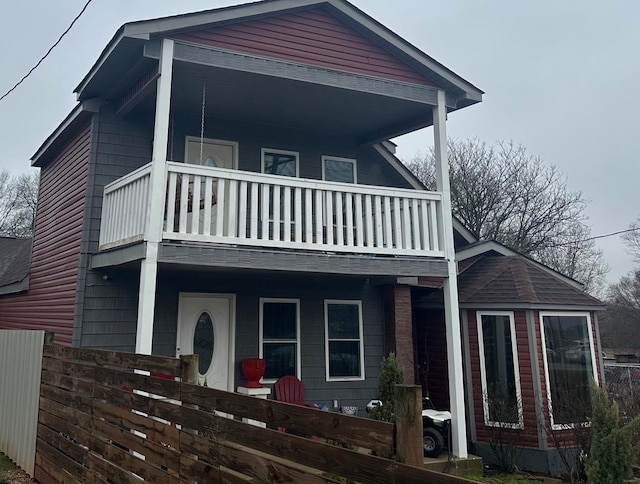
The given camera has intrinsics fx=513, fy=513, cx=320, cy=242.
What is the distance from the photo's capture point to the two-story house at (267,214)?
6875mm

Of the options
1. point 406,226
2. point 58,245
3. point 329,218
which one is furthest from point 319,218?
point 58,245

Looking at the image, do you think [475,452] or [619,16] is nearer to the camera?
[475,452]

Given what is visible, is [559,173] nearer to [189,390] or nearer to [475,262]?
[475,262]

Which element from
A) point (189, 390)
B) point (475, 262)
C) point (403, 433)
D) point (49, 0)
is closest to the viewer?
point (403, 433)

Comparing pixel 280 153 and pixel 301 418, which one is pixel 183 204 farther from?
pixel 301 418

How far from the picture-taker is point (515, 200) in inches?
1076

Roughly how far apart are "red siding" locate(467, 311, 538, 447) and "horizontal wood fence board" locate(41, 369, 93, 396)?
671 cm

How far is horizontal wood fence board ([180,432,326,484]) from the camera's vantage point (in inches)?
98.3

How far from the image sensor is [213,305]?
8.94m

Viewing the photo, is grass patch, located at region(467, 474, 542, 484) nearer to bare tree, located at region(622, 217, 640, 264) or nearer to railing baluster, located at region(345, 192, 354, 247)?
railing baluster, located at region(345, 192, 354, 247)

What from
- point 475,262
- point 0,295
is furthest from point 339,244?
point 0,295

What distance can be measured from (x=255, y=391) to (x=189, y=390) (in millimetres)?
4743

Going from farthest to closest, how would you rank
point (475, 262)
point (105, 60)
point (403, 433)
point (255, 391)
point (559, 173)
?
point (559, 173), point (475, 262), point (255, 391), point (105, 60), point (403, 433)

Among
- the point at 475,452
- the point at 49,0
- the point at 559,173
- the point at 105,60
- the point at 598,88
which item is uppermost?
the point at 598,88
